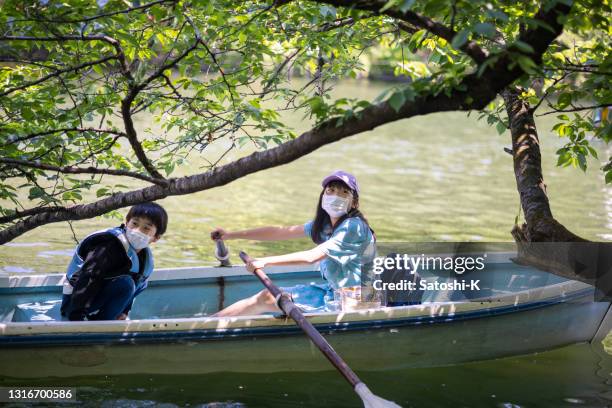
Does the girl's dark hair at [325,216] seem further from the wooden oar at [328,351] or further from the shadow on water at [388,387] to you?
the shadow on water at [388,387]

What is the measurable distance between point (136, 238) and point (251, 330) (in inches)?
37.5

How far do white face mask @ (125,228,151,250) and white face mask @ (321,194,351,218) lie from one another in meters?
1.22

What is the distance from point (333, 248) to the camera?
554 cm

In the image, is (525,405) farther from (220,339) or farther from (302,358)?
(220,339)

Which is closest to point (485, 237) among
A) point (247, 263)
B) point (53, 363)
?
point (247, 263)

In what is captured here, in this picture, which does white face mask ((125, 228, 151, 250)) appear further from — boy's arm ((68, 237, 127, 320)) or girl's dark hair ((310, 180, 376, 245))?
girl's dark hair ((310, 180, 376, 245))

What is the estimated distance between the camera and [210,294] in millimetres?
6684

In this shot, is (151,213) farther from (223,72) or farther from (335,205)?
(335,205)

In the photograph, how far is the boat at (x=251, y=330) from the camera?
16.8 ft

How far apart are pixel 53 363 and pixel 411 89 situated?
2.90 metres

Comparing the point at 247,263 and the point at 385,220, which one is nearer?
the point at 247,263

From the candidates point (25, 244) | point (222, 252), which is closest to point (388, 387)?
point (222, 252)

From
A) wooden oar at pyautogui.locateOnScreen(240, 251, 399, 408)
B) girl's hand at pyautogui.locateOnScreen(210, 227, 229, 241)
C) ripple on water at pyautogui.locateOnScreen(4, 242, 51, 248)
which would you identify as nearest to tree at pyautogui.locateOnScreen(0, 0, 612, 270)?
girl's hand at pyautogui.locateOnScreen(210, 227, 229, 241)

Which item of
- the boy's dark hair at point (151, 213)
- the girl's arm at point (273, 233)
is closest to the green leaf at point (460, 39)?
the boy's dark hair at point (151, 213)
